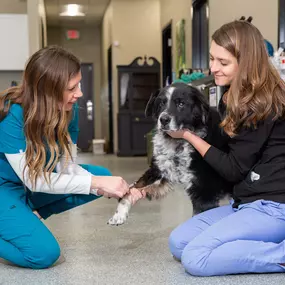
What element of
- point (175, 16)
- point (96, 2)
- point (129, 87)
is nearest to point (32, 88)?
point (175, 16)

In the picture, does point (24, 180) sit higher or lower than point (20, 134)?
lower

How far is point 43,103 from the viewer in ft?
6.61

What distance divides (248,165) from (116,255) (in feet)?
2.52

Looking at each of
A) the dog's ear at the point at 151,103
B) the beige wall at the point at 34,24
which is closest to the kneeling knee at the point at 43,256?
the dog's ear at the point at 151,103

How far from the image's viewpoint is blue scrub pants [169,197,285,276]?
1.85 metres

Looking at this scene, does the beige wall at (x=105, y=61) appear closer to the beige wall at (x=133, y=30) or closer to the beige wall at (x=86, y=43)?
the beige wall at (x=133, y=30)

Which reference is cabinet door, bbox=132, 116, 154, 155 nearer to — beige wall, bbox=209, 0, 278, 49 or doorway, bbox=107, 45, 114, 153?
doorway, bbox=107, 45, 114, 153

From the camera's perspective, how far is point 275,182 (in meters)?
1.89

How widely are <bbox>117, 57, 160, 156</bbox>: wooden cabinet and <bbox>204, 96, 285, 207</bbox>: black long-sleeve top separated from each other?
7.38m

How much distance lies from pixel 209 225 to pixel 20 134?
913 millimetres

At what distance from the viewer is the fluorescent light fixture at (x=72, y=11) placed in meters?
10.4

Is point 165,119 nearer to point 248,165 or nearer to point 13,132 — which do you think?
point 248,165

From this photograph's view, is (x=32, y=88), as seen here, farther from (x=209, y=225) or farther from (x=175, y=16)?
(x=175, y=16)

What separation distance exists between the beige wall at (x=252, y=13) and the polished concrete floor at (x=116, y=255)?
5.86ft
